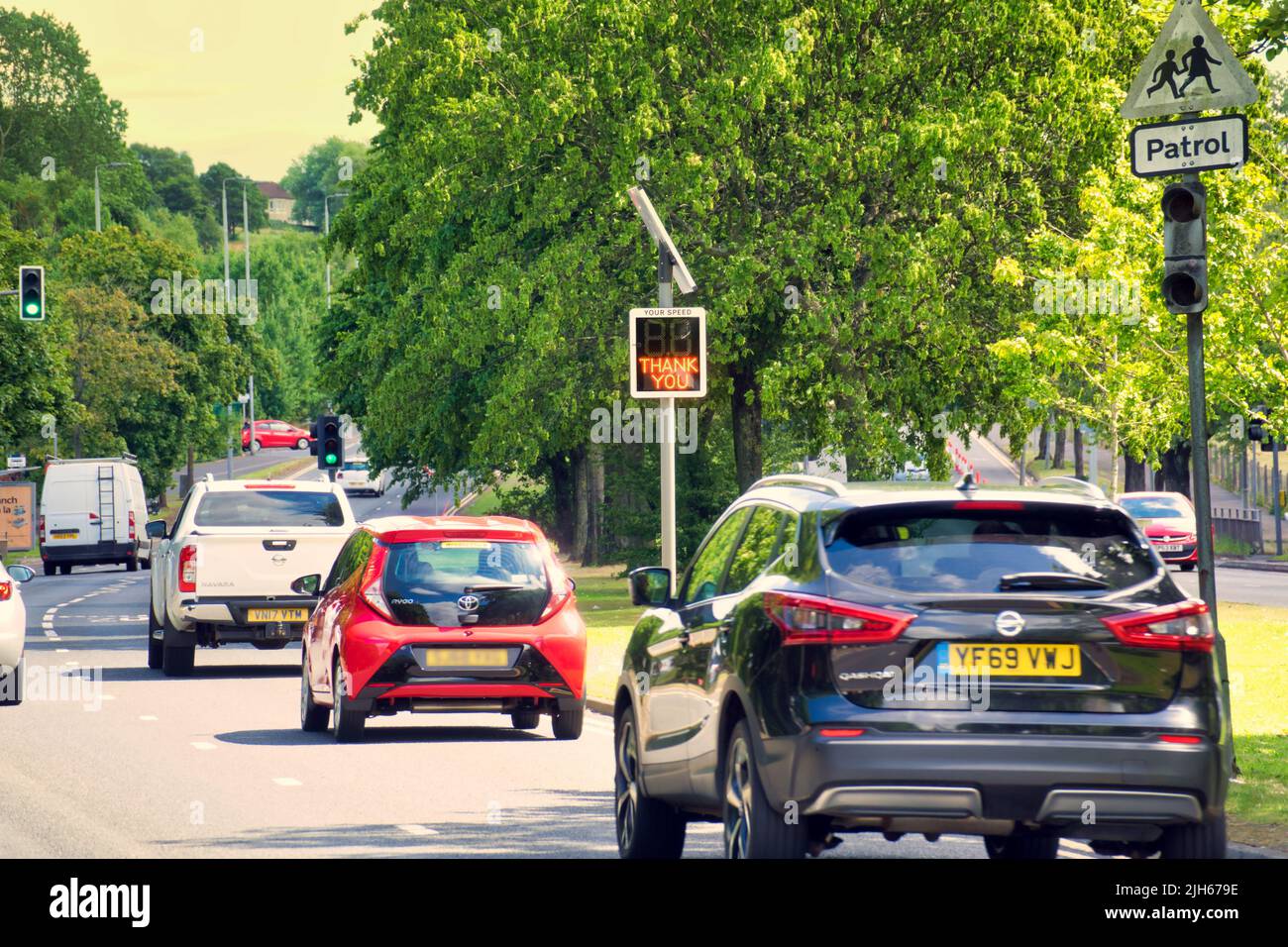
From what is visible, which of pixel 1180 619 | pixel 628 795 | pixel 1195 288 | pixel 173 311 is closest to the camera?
pixel 1180 619

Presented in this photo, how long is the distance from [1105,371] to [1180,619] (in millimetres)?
25088

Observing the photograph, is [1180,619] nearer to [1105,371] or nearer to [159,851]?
[159,851]

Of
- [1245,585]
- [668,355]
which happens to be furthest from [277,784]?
[1245,585]

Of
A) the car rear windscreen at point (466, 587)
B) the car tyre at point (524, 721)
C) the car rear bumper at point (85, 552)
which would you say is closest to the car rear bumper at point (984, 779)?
the car rear windscreen at point (466, 587)

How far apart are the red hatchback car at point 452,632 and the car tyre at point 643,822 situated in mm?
5604

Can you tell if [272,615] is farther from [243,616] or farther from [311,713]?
[311,713]

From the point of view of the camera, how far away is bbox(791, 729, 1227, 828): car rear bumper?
8.00 meters

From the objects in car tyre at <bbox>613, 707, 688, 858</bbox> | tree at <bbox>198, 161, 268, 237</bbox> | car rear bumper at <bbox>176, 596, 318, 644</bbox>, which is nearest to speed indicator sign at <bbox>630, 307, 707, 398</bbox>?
car rear bumper at <bbox>176, 596, 318, 644</bbox>

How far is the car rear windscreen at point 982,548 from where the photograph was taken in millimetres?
8320

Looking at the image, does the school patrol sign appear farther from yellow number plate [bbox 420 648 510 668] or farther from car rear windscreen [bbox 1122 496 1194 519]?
car rear windscreen [bbox 1122 496 1194 519]

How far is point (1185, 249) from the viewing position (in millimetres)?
12938

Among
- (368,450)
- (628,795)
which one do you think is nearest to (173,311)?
(368,450)

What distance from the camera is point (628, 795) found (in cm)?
1061
